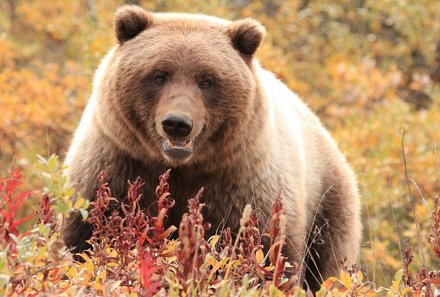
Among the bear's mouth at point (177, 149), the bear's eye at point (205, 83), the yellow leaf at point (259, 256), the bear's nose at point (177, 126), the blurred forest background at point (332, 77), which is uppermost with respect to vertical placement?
the bear's eye at point (205, 83)

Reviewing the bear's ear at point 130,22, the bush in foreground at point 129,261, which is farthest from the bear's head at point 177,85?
the bush in foreground at point 129,261

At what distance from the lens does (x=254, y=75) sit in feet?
16.2

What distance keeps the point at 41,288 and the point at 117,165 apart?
2.03 metres

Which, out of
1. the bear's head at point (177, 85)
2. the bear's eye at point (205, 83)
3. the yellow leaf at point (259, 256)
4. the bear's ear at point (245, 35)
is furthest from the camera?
the bear's ear at point (245, 35)

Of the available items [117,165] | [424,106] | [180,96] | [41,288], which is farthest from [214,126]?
[424,106]

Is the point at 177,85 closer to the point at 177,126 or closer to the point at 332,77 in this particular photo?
the point at 177,126

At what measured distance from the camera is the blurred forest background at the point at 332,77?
362 inches

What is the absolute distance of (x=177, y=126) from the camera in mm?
4391

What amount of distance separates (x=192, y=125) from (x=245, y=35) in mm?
784

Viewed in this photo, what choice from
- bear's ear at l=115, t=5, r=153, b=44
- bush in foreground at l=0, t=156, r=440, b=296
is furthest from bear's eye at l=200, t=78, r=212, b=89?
bush in foreground at l=0, t=156, r=440, b=296

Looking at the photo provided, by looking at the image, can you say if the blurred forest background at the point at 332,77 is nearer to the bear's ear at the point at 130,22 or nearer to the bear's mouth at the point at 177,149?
the bear's mouth at the point at 177,149

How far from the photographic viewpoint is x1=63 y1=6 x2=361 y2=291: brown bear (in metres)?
4.66

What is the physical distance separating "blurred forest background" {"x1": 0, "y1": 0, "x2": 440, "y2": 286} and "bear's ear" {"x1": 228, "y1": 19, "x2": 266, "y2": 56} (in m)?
2.25

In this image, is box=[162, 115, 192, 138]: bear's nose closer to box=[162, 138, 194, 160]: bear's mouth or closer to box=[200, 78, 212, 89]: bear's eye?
box=[162, 138, 194, 160]: bear's mouth
